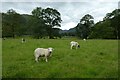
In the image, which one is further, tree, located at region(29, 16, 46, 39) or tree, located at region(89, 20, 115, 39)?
tree, located at region(89, 20, 115, 39)

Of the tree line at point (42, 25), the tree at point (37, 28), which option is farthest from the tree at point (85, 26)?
the tree at point (37, 28)

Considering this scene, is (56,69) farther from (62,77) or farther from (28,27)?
(28,27)

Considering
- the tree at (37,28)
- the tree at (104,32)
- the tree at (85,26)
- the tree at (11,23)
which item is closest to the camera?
the tree at (11,23)

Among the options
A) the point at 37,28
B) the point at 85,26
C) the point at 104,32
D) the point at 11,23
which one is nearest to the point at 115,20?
the point at 104,32

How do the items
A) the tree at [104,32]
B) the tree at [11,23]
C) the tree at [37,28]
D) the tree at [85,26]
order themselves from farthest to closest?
the tree at [85,26]
the tree at [104,32]
the tree at [37,28]
the tree at [11,23]

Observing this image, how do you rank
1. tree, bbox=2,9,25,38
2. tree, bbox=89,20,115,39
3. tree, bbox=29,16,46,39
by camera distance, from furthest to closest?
tree, bbox=89,20,115,39, tree, bbox=29,16,46,39, tree, bbox=2,9,25,38

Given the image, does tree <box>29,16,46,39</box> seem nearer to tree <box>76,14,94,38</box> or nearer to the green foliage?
the green foliage

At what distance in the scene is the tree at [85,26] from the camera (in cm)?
10575

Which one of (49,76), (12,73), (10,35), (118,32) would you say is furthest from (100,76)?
(118,32)

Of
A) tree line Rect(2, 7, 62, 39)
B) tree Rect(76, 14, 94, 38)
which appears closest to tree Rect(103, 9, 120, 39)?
tree Rect(76, 14, 94, 38)

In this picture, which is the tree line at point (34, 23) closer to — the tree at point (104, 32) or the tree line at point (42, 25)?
the tree line at point (42, 25)

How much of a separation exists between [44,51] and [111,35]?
74.1 m

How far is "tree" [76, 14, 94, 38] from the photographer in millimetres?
105750

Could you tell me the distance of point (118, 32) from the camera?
3551 inches
